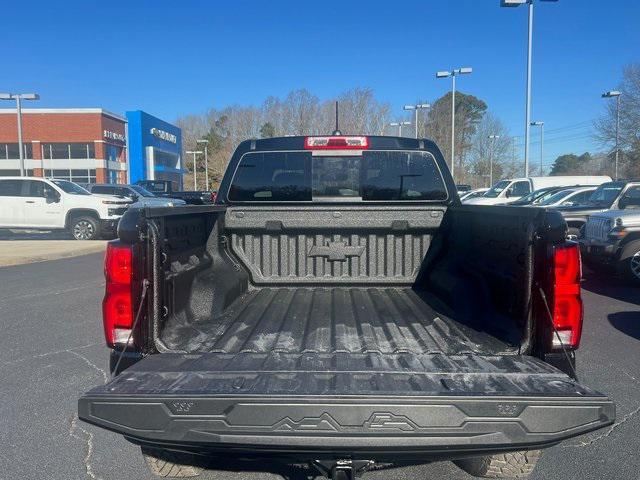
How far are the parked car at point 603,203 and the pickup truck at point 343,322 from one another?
960cm

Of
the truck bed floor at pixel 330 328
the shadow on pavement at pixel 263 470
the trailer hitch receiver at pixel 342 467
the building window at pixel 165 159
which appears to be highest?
the building window at pixel 165 159

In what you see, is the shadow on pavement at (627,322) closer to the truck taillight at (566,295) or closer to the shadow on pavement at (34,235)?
the truck taillight at (566,295)

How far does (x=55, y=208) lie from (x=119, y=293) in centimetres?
1693

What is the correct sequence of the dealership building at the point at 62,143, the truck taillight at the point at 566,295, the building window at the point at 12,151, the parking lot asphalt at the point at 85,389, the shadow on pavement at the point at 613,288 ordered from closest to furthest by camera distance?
the truck taillight at the point at 566,295, the parking lot asphalt at the point at 85,389, the shadow on pavement at the point at 613,288, the dealership building at the point at 62,143, the building window at the point at 12,151

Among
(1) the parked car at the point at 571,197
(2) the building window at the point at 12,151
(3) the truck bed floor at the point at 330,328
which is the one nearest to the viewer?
(3) the truck bed floor at the point at 330,328

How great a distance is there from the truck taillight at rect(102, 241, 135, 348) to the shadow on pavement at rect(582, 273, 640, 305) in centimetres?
811

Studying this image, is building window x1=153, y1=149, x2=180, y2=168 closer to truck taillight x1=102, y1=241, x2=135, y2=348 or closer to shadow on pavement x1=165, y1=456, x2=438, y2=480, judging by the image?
shadow on pavement x1=165, y1=456, x2=438, y2=480

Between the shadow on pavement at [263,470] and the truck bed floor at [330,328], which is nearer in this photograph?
the truck bed floor at [330,328]

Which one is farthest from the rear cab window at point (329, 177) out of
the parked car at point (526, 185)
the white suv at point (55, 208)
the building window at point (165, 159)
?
the building window at point (165, 159)

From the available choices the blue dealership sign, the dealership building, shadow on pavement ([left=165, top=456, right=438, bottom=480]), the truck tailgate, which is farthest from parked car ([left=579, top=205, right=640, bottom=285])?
the dealership building

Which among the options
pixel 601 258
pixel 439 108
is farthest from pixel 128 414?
pixel 439 108

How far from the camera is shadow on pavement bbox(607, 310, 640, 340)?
6.54 m

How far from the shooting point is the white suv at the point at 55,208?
17578mm

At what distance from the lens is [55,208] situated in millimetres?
17609
